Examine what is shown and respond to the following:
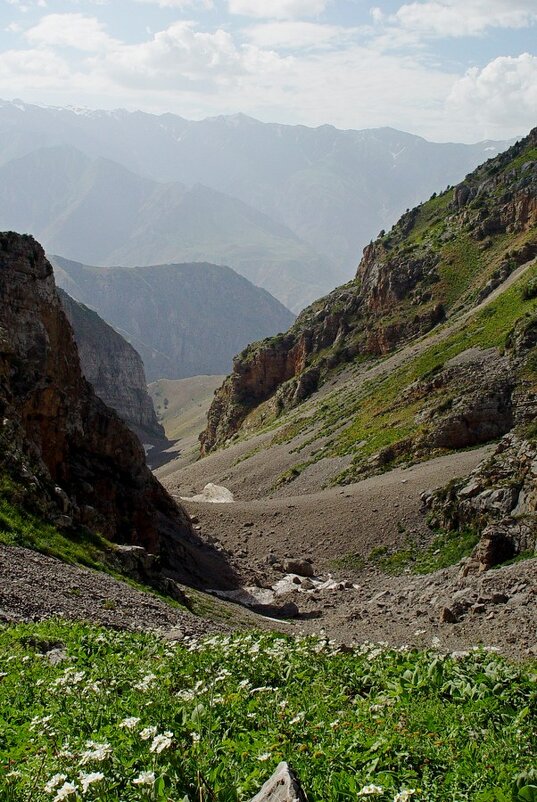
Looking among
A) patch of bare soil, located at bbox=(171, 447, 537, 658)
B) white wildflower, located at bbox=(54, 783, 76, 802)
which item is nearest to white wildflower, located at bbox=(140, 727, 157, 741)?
white wildflower, located at bbox=(54, 783, 76, 802)

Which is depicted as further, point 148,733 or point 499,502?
point 499,502

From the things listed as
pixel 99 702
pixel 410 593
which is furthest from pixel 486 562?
pixel 99 702

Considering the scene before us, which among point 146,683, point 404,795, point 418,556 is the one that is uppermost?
point 146,683

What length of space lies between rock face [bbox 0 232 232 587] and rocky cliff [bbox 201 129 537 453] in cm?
4542

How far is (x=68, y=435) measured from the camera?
35281 millimetres

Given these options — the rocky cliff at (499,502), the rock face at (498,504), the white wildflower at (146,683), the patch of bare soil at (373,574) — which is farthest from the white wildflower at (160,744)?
the rocky cliff at (499,502)

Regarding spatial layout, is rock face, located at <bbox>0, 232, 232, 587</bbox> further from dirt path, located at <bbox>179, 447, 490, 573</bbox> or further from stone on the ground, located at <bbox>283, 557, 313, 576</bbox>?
dirt path, located at <bbox>179, 447, 490, 573</bbox>

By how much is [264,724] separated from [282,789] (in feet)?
5.89

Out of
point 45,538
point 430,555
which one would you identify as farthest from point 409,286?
point 45,538

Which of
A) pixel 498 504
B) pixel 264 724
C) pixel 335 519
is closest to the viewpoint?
pixel 264 724

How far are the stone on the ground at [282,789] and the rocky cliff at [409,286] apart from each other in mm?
71401

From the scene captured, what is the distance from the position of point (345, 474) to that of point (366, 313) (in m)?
44.9

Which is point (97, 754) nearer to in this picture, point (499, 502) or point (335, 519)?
point (499, 502)

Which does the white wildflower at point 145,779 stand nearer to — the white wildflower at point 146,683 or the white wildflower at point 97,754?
the white wildflower at point 97,754
